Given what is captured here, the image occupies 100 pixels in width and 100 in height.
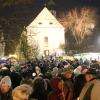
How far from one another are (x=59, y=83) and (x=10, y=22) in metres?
3.63

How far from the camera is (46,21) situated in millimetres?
85750

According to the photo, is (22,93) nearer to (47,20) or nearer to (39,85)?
(39,85)

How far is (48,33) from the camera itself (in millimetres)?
88000

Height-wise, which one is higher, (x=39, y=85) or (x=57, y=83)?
(x=57, y=83)

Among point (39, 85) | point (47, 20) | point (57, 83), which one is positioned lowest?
point (39, 85)

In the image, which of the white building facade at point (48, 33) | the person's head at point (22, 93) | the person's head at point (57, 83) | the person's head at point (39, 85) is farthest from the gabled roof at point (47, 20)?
the person's head at point (22, 93)

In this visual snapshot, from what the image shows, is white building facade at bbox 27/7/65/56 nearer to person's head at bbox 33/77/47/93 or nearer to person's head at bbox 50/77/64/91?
person's head at bbox 33/77/47/93

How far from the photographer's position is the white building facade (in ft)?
280

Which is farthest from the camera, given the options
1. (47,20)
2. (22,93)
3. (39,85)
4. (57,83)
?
(47,20)

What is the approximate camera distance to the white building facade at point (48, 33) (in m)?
85.4

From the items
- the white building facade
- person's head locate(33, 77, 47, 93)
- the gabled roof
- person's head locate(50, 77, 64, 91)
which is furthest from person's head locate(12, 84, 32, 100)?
the gabled roof

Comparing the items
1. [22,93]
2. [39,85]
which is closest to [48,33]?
[39,85]

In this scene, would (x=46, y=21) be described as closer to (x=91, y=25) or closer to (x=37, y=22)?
(x=37, y=22)

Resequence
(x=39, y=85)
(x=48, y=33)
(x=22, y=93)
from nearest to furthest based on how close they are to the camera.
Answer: (x=22, y=93) → (x=39, y=85) → (x=48, y=33)
